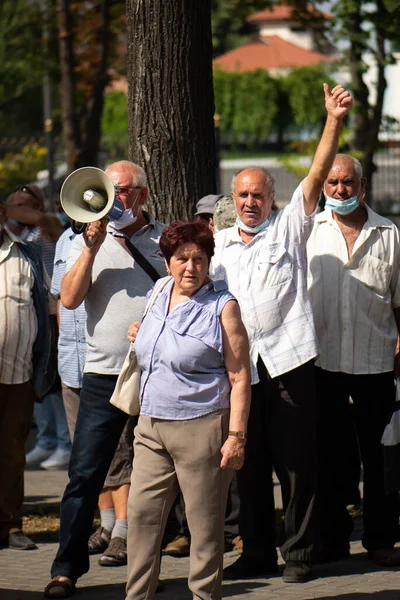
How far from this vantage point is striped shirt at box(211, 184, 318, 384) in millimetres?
5410

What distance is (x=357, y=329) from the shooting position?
581 cm

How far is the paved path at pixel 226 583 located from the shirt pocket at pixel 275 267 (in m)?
1.52

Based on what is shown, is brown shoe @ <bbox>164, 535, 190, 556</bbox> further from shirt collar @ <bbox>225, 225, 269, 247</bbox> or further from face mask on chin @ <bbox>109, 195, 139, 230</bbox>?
face mask on chin @ <bbox>109, 195, 139, 230</bbox>

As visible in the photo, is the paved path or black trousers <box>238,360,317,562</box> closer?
the paved path

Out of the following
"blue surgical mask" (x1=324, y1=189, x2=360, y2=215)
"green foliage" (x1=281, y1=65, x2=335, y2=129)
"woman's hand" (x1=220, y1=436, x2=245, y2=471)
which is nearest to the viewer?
"woman's hand" (x1=220, y1=436, x2=245, y2=471)

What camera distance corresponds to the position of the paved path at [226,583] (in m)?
5.30

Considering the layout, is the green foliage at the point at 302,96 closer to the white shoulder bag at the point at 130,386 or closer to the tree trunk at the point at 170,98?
the tree trunk at the point at 170,98

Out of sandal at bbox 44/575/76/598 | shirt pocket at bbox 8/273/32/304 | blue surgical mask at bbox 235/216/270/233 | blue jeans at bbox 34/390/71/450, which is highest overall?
blue surgical mask at bbox 235/216/270/233

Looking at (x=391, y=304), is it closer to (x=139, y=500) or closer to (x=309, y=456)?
(x=309, y=456)

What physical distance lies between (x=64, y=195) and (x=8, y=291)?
1.25 meters

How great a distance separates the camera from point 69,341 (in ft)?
20.8

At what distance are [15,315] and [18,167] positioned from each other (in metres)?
15.2

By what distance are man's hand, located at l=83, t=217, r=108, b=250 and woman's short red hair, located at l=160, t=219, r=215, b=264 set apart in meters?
0.44

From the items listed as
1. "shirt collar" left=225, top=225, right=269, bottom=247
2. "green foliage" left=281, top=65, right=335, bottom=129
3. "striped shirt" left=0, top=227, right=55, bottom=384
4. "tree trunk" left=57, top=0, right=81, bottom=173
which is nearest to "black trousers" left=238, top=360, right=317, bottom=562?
"shirt collar" left=225, top=225, right=269, bottom=247
